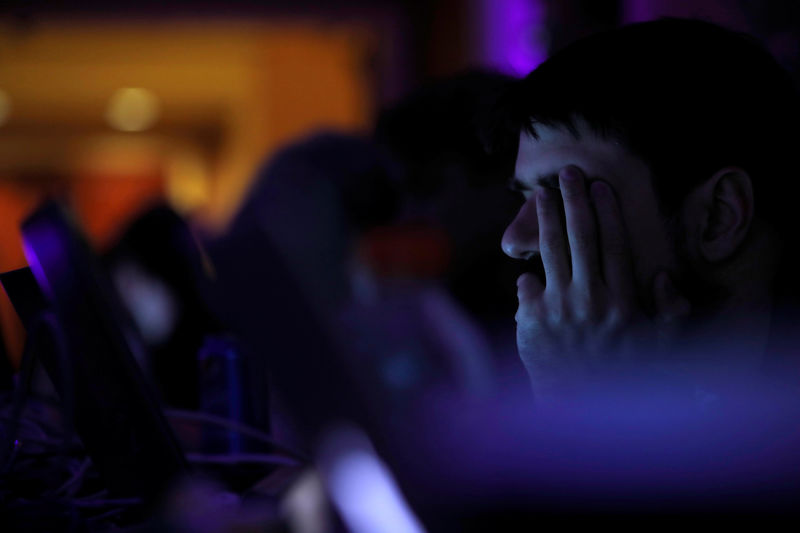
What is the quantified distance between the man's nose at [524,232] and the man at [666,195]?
26 mm

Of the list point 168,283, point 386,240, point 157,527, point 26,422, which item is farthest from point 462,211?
point 386,240

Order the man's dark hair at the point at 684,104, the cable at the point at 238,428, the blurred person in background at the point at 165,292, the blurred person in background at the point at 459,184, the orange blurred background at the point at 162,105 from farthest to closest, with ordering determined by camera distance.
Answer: the orange blurred background at the point at 162,105, the blurred person in background at the point at 459,184, the blurred person in background at the point at 165,292, the cable at the point at 238,428, the man's dark hair at the point at 684,104

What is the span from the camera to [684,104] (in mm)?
889

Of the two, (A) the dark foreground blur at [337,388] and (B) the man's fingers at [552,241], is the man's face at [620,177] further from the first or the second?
(A) the dark foreground blur at [337,388]

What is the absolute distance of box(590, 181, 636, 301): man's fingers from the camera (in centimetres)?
91

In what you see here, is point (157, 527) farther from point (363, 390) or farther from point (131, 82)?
point (131, 82)

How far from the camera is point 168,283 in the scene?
2168 mm

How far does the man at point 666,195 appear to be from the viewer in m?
0.90

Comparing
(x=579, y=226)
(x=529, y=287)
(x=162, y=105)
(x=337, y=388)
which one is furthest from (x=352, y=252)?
(x=162, y=105)

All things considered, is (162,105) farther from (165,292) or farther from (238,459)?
(238,459)

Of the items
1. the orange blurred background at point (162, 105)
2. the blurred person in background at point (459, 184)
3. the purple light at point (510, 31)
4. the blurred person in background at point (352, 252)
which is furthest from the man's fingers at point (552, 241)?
the orange blurred background at point (162, 105)

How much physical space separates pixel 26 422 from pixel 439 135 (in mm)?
1308

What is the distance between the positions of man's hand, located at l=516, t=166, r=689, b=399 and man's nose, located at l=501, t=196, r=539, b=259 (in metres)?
0.02

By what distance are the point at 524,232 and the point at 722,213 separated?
9.2 inches
